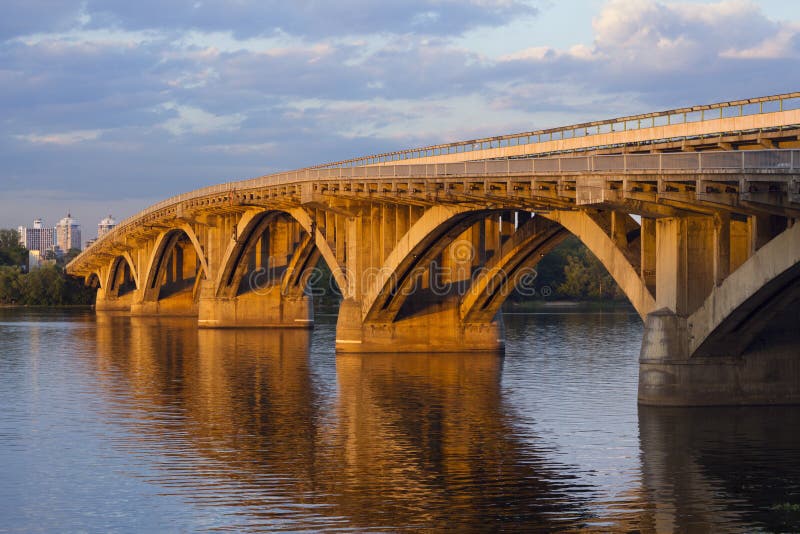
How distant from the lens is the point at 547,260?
145m

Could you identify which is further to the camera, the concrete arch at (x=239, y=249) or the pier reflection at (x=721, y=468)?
the concrete arch at (x=239, y=249)

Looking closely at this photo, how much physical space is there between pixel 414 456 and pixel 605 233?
14327mm

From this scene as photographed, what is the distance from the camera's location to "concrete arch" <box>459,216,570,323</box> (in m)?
54.8

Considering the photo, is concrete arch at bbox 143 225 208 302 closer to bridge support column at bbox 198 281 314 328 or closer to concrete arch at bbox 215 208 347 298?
bridge support column at bbox 198 281 314 328

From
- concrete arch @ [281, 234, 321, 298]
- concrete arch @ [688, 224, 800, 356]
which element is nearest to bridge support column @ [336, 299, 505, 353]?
concrete arch @ [281, 234, 321, 298]

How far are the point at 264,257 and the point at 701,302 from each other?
2395 inches

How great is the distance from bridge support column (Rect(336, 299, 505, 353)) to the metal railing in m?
8.15

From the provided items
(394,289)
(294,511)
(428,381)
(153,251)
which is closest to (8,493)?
(294,511)

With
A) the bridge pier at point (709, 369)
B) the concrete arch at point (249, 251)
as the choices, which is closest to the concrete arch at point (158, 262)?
the concrete arch at point (249, 251)

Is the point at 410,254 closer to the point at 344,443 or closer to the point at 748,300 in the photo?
the point at 344,443

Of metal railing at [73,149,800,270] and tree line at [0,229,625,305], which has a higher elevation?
metal railing at [73,149,800,270]

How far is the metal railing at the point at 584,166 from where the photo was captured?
30.9 metres

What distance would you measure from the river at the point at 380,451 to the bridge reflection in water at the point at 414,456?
0.09m

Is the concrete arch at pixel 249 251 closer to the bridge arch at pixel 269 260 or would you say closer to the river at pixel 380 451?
the bridge arch at pixel 269 260
